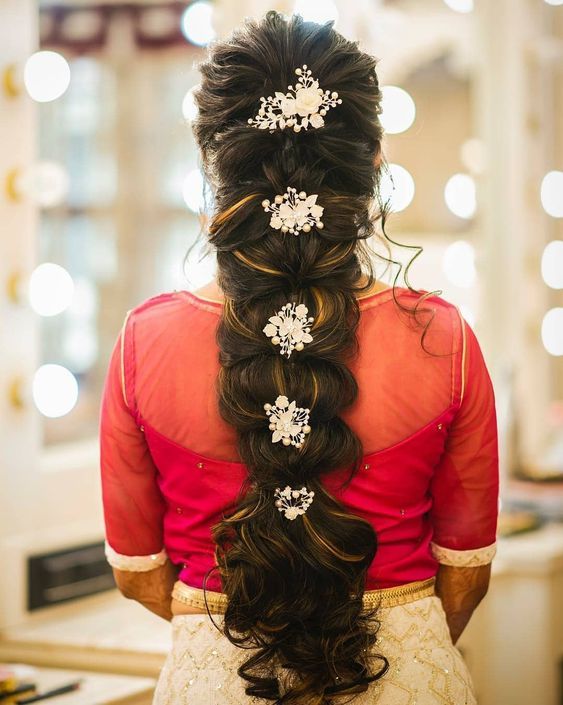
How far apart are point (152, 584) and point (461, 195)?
5.92 ft

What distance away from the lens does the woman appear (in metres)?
1.05

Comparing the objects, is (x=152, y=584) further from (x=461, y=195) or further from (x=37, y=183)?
(x=461, y=195)

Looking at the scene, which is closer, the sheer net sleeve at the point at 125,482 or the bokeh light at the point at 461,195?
the sheer net sleeve at the point at 125,482

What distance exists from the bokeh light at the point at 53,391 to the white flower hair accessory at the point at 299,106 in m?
0.90

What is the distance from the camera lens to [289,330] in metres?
A: 1.04

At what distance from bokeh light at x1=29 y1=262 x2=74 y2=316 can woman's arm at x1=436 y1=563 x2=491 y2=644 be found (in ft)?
2.93

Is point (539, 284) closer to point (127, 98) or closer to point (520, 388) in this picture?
point (520, 388)

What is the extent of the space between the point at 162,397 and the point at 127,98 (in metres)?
1.69

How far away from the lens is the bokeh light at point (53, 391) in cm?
179

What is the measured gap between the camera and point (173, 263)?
8.36ft

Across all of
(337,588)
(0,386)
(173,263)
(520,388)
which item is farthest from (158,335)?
(520,388)

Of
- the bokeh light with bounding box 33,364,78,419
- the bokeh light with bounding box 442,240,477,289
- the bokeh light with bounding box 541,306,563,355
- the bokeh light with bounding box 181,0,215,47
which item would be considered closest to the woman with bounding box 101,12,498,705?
the bokeh light with bounding box 33,364,78,419

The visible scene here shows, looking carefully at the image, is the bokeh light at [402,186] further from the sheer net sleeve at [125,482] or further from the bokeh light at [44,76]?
the sheer net sleeve at [125,482]

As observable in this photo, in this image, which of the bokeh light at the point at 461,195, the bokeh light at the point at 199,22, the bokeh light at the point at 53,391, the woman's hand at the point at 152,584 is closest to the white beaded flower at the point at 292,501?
the woman's hand at the point at 152,584
